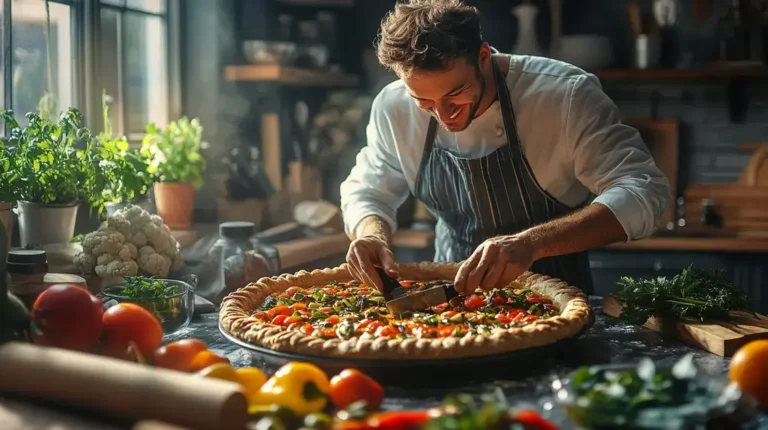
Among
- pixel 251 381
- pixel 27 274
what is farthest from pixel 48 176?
pixel 251 381

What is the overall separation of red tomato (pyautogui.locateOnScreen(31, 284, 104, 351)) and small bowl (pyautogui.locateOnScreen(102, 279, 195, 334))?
35cm

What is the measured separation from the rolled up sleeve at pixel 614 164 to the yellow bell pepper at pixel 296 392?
4.02 ft

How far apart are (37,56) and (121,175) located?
0.79m

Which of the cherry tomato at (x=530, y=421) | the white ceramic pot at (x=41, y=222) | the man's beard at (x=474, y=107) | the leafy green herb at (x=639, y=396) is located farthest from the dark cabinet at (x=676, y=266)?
the cherry tomato at (x=530, y=421)

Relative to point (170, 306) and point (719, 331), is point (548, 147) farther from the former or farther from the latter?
point (170, 306)

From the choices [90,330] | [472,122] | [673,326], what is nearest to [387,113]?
[472,122]

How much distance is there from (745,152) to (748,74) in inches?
20.1

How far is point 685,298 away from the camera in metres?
2.29

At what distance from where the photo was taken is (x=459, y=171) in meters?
3.02

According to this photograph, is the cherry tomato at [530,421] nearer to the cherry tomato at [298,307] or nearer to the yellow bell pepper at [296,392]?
the yellow bell pepper at [296,392]

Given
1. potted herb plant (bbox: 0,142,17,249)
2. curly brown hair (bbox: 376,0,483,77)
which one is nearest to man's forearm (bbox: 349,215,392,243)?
curly brown hair (bbox: 376,0,483,77)

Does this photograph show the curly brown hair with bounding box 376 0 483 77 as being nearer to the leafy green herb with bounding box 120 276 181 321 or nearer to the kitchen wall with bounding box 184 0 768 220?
the leafy green herb with bounding box 120 276 181 321

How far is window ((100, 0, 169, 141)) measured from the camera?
409 centimetres

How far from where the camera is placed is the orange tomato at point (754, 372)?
1686 mm
